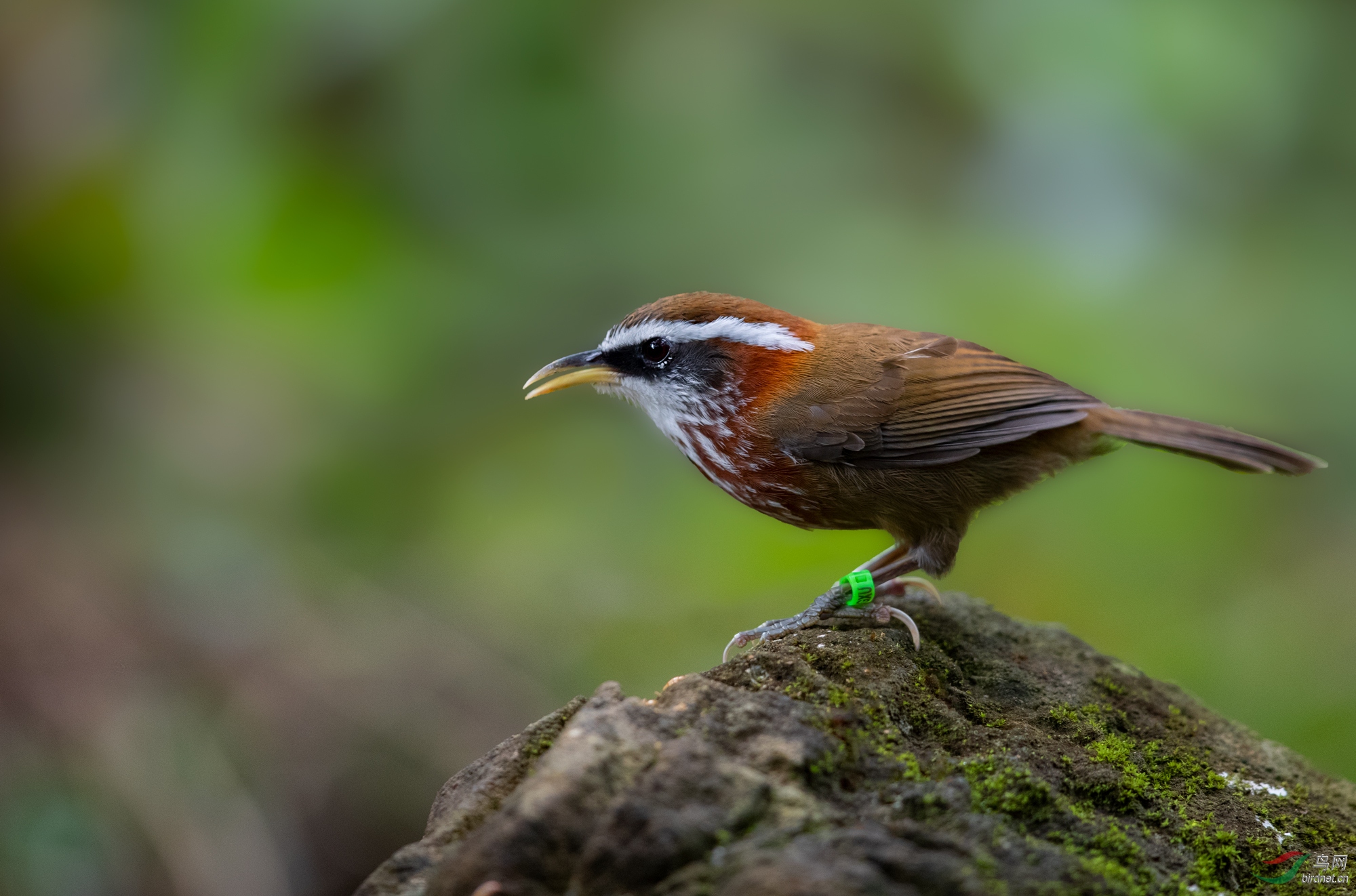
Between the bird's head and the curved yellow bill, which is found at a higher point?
the bird's head

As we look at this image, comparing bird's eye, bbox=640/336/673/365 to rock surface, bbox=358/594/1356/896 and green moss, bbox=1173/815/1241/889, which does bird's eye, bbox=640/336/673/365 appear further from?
green moss, bbox=1173/815/1241/889

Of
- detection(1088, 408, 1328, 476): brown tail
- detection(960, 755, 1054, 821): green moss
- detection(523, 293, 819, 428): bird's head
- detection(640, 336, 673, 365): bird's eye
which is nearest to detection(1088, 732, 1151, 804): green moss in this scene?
detection(960, 755, 1054, 821): green moss

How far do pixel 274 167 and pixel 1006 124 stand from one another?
5149mm

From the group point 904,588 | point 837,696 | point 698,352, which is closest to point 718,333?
point 698,352

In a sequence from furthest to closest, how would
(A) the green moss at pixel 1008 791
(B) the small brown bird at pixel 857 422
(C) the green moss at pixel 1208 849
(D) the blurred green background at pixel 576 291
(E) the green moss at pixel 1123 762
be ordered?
(D) the blurred green background at pixel 576 291 → (B) the small brown bird at pixel 857 422 → (E) the green moss at pixel 1123 762 → (C) the green moss at pixel 1208 849 → (A) the green moss at pixel 1008 791

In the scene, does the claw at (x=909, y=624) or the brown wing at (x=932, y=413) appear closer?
the claw at (x=909, y=624)

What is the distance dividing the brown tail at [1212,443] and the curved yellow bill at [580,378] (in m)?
1.99

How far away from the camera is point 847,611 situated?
3.93m

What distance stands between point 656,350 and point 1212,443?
213cm

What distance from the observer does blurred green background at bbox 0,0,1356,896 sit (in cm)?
652

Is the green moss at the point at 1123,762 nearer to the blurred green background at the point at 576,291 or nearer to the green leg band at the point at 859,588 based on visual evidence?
the green leg band at the point at 859,588

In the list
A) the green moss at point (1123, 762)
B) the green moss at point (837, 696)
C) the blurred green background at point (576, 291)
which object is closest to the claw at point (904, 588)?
the green moss at point (1123, 762)

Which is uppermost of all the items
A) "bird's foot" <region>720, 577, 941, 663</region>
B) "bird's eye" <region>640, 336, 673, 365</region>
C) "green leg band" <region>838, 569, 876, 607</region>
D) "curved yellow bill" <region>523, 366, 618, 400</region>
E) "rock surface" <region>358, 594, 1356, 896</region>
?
"bird's eye" <region>640, 336, 673, 365</region>

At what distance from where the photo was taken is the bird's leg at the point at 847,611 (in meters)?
3.79
